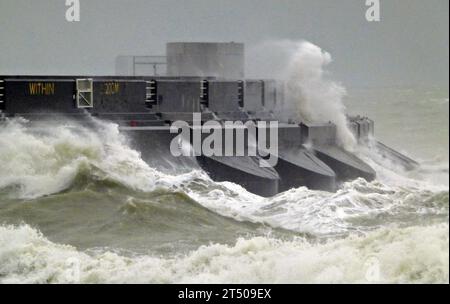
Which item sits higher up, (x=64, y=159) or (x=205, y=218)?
(x=64, y=159)

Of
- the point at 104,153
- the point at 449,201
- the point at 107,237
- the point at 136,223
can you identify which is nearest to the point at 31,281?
the point at 107,237

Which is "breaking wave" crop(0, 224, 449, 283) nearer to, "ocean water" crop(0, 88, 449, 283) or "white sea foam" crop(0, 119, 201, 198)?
"ocean water" crop(0, 88, 449, 283)

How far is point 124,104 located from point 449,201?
1167 centimetres

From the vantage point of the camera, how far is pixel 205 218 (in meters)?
13.4

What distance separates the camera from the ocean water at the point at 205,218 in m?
8.77

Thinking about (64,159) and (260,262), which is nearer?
(260,262)

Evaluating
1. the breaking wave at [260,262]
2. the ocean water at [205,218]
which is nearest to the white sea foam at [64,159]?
the ocean water at [205,218]

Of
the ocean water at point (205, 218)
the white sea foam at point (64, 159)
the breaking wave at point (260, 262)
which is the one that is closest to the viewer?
the breaking wave at point (260, 262)

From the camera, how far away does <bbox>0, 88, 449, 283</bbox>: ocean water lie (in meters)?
8.77

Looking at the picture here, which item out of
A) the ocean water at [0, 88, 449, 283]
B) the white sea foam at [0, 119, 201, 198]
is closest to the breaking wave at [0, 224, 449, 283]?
the ocean water at [0, 88, 449, 283]

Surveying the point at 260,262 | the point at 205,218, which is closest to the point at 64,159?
the point at 205,218

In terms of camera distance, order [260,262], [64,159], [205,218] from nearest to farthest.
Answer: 1. [260,262]
2. [205,218]
3. [64,159]

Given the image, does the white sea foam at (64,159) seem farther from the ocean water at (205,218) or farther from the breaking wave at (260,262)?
the breaking wave at (260,262)

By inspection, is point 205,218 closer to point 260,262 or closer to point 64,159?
point 64,159
